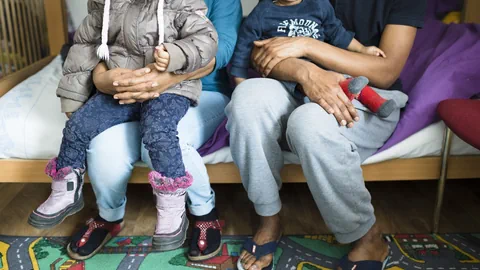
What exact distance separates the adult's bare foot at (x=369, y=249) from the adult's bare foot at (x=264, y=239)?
0.63 ft

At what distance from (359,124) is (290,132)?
185 millimetres

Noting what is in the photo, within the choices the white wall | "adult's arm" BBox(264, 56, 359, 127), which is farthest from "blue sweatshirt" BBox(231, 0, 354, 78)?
the white wall

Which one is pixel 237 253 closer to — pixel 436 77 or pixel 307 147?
pixel 307 147

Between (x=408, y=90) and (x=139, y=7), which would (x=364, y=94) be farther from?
(x=139, y=7)

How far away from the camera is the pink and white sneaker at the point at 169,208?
1.18m

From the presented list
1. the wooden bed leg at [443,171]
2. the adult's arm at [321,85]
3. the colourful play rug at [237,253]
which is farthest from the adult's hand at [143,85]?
the wooden bed leg at [443,171]

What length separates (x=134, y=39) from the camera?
1266mm

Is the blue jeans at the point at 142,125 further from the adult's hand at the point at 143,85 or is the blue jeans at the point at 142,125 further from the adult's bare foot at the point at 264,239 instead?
the adult's bare foot at the point at 264,239

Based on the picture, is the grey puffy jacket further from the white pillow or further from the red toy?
the red toy

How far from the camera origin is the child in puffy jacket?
1.18m

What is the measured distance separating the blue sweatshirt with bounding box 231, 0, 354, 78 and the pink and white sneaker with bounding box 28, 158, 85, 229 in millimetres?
525

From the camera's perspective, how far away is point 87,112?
1258 millimetres

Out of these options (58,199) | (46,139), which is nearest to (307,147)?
(58,199)

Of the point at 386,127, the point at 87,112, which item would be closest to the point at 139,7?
the point at 87,112
